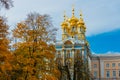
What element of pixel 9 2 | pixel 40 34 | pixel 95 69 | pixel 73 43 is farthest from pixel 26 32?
pixel 95 69

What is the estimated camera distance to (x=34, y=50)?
32.3 m

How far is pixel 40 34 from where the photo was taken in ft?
108

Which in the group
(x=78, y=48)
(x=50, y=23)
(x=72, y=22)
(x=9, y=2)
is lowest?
(x=9, y=2)

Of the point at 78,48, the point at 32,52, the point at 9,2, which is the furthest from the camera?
the point at 78,48

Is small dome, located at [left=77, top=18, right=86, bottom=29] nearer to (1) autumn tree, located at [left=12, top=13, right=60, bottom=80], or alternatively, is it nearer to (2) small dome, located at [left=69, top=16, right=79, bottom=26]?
(2) small dome, located at [left=69, top=16, right=79, bottom=26]

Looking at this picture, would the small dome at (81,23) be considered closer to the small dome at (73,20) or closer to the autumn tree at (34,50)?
the small dome at (73,20)

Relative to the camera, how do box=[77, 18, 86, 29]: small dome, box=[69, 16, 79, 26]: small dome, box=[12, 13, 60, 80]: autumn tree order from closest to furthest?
1. box=[12, 13, 60, 80]: autumn tree
2. box=[77, 18, 86, 29]: small dome
3. box=[69, 16, 79, 26]: small dome

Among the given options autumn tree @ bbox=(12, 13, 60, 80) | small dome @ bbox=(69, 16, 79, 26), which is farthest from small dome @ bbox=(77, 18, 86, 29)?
autumn tree @ bbox=(12, 13, 60, 80)

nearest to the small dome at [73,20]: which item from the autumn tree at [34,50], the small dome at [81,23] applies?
the small dome at [81,23]

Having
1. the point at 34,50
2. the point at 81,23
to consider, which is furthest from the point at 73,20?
the point at 34,50

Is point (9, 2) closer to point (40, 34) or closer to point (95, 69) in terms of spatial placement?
point (40, 34)

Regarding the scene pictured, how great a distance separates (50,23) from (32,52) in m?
3.38

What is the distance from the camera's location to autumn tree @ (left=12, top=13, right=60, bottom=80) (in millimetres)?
31719

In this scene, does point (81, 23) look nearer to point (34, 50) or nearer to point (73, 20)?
point (73, 20)
